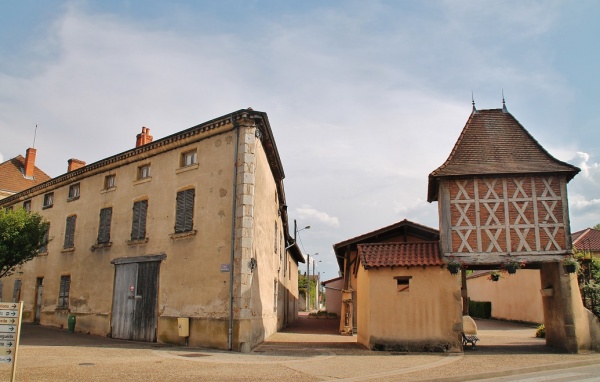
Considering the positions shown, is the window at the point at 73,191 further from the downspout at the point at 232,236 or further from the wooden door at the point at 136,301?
the downspout at the point at 232,236

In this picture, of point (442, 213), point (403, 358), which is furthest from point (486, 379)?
point (442, 213)

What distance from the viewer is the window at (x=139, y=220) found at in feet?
55.7

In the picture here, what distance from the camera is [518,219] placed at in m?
14.2

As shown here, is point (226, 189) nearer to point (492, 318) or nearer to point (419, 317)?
point (419, 317)

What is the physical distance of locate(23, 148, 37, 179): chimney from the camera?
35.4m

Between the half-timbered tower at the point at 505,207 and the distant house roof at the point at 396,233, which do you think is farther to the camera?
the distant house roof at the point at 396,233

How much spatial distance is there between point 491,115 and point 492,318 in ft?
74.1

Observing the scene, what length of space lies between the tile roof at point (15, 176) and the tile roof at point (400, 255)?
28.7m

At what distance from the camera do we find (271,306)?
61.3ft

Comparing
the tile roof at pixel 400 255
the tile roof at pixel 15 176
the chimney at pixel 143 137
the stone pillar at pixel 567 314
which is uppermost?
the tile roof at pixel 15 176

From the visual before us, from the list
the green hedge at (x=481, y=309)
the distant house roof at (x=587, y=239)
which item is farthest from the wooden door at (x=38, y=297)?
the distant house roof at (x=587, y=239)

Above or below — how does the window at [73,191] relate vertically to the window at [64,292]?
above

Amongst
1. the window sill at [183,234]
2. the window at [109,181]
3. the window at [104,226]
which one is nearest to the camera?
the window sill at [183,234]

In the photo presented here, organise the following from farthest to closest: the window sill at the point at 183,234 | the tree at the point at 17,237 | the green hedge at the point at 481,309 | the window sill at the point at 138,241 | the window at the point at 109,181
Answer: the green hedge at the point at 481,309 < the window at the point at 109,181 < the tree at the point at 17,237 < the window sill at the point at 138,241 < the window sill at the point at 183,234
